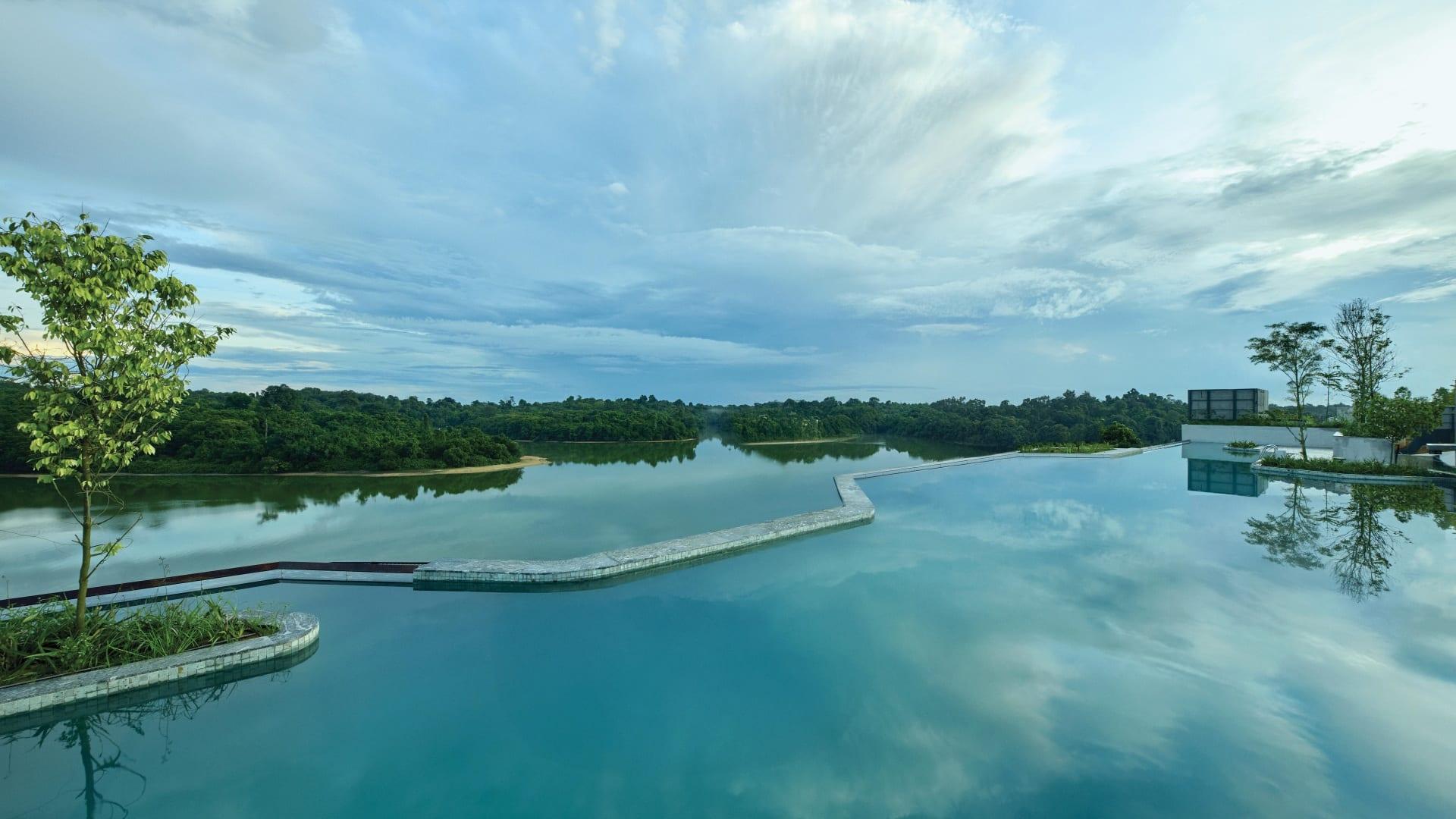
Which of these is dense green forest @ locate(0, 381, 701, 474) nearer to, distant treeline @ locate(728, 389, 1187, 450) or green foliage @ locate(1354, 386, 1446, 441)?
distant treeline @ locate(728, 389, 1187, 450)

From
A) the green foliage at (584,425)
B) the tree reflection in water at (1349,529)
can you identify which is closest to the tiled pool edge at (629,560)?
the tree reflection in water at (1349,529)

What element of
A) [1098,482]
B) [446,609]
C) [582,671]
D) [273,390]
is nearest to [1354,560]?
[1098,482]

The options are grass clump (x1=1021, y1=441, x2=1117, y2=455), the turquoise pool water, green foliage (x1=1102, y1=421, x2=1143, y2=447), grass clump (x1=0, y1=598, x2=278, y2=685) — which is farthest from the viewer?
green foliage (x1=1102, y1=421, x2=1143, y2=447)

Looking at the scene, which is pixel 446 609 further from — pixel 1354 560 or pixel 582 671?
pixel 1354 560

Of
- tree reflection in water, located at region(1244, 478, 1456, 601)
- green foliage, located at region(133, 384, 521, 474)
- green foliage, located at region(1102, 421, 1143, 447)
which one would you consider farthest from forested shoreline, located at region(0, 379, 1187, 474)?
tree reflection in water, located at region(1244, 478, 1456, 601)

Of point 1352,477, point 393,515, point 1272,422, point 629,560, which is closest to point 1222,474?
point 1352,477

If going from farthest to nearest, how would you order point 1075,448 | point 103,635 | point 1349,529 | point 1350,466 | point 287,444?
point 287,444 < point 1075,448 < point 1350,466 < point 1349,529 < point 103,635

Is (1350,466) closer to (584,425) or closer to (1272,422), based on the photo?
(1272,422)
